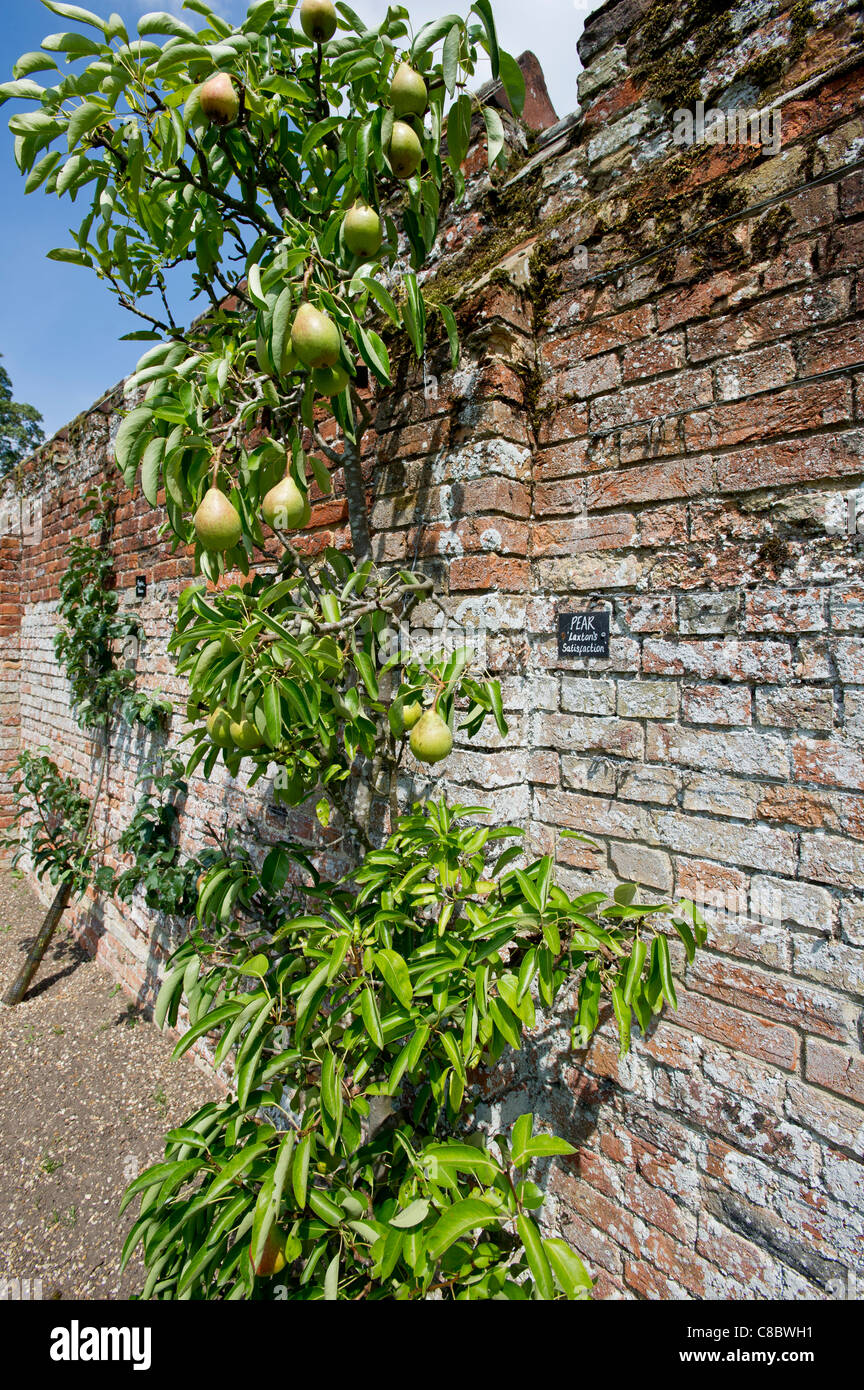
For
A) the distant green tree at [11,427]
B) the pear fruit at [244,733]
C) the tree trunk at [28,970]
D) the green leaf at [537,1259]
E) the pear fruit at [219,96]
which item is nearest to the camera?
the green leaf at [537,1259]

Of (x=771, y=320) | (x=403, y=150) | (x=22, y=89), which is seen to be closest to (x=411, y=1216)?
(x=771, y=320)

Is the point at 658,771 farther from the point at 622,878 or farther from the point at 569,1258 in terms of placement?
the point at 569,1258

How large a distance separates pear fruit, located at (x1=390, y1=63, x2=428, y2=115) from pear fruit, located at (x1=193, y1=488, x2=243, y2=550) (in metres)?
0.83

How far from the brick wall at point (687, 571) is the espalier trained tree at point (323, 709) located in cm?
15

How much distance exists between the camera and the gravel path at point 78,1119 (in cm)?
245

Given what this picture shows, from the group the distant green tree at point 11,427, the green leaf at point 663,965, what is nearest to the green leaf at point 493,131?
the green leaf at point 663,965

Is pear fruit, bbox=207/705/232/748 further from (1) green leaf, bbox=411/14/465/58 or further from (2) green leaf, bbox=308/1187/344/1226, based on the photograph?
(1) green leaf, bbox=411/14/465/58

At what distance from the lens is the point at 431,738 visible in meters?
1.39

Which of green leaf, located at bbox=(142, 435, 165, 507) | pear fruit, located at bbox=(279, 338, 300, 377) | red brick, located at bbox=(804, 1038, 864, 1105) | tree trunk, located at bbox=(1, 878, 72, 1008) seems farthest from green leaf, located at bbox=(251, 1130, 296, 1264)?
tree trunk, located at bbox=(1, 878, 72, 1008)

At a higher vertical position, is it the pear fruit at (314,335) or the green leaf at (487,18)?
the green leaf at (487,18)

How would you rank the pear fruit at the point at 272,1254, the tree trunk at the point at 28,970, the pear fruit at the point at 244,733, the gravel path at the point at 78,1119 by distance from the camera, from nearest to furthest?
the pear fruit at the point at 272,1254, the pear fruit at the point at 244,733, the gravel path at the point at 78,1119, the tree trunk at the point at 28,970

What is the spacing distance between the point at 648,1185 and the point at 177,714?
2.91 metres

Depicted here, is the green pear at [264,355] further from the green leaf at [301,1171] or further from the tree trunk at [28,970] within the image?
the tree trunk at [28,970]
